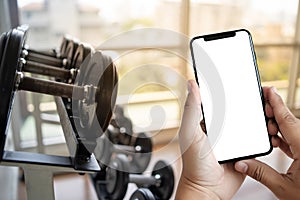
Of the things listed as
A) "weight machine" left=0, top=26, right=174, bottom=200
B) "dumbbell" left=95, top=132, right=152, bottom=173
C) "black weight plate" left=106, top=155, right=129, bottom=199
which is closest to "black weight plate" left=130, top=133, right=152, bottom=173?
"dumbbell" left=95, top=132, right=152, bottom=173

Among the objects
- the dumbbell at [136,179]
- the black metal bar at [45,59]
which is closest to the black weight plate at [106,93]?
the black metal bar at [45,59]

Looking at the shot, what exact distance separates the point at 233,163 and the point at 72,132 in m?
0.43

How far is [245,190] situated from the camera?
71.7 inches

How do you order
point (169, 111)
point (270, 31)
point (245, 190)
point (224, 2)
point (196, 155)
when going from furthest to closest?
point (270, 31)
point (224, 2)
point (245, 190)
point (169, 111)
point (196, 155)

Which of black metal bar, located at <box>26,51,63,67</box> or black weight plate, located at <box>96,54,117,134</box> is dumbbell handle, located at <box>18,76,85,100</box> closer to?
black weight plate, located at <box>96,54,117,134</box>

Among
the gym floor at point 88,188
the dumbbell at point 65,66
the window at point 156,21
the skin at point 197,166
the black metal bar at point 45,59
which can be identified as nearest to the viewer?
the skin at point 197,166

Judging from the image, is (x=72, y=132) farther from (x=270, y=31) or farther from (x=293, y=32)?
(x=293, y=32)

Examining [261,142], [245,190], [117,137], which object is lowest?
[245,190]

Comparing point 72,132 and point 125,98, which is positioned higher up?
point 72,132

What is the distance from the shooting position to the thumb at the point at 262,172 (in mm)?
776

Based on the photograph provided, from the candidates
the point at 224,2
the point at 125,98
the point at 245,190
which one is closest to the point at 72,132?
the point at 125,98

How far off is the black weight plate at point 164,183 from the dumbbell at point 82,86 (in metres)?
0.97

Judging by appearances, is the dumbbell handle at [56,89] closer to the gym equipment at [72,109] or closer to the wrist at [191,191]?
the gym equipment at [72,109]

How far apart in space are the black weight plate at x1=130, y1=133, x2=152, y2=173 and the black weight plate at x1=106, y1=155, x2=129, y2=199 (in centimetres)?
14
